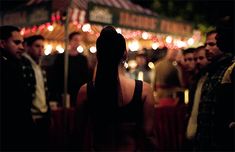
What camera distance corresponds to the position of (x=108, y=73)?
3.51 meters

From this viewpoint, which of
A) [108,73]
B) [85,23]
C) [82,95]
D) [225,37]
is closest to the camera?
[108,73]

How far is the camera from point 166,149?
30.6ft

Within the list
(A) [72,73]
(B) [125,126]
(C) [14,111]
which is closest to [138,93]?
(B) [125,126]

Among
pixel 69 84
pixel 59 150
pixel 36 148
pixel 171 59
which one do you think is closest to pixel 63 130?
pixel 59 150

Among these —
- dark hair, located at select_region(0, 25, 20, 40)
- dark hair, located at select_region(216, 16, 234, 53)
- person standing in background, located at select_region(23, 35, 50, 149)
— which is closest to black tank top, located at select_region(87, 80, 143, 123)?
dark hair, located at select_region(216, 16, 234, 53)

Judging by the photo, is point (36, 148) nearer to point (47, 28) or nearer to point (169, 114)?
point (169, 114)

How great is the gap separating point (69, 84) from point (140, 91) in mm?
5050

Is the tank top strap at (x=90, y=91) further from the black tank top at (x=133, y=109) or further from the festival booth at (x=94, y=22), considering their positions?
the festival booth at (x=94, y=22)

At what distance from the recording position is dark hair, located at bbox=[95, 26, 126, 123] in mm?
3520

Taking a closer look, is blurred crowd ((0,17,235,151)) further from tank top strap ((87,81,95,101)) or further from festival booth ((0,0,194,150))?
festival booth ((0,0,194,150))

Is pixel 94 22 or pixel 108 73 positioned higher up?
pixel 94 22

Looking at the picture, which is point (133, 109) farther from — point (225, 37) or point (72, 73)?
point (72, 73)

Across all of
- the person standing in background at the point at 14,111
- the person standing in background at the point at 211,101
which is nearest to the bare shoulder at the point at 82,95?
the person standing in background at the point at 14,111

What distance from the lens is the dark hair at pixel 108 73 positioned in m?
3.52
